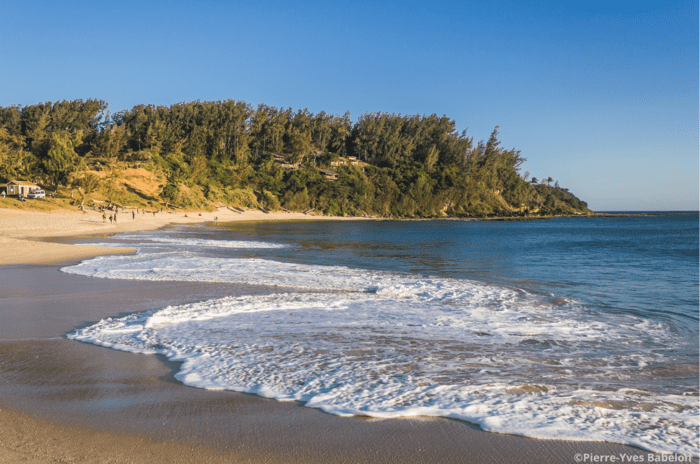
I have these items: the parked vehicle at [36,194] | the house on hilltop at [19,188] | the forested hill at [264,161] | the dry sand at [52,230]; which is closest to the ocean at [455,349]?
the dry sand at [52,230]

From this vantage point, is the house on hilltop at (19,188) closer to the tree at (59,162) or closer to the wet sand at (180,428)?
the tree at (59,162)

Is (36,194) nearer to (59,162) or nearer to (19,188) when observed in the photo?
(19,188)

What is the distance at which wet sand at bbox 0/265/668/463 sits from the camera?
337 centimetres

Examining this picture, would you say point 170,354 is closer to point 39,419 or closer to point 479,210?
point 39,419

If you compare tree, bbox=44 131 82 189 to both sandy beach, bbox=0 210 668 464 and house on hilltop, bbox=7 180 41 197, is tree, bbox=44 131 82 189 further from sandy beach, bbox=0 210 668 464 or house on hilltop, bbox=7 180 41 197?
sandy beach, bbox=0 210 668 464

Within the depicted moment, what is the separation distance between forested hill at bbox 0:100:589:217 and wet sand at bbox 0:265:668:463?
5752 centimetres

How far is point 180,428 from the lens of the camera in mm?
3729

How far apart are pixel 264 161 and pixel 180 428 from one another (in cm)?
9752

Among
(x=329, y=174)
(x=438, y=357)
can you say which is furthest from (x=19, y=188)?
(x=329, y=174)

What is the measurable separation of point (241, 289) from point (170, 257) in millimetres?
8033

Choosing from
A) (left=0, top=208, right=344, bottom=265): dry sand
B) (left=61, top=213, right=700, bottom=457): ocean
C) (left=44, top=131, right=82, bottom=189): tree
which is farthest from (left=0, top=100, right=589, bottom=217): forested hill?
(left=61, top=213, right=700, bottom=457): ocean

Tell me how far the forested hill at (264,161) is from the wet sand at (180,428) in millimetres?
57523

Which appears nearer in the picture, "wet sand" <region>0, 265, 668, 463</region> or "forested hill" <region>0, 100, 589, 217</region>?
"wet sand" <region>0, 265, 668, 463</region>

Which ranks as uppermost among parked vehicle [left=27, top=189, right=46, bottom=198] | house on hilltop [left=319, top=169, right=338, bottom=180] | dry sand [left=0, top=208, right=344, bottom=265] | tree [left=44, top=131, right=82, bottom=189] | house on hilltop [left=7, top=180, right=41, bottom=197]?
house on hilltop [left=319, top=169, right=338, bottom=180]
